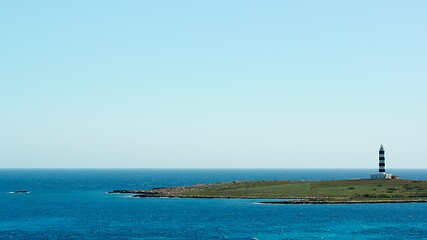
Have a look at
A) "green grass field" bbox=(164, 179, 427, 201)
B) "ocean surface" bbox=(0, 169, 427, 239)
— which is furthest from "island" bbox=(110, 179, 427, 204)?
"ocean surface" bbox=(0, 169, 427, 239)

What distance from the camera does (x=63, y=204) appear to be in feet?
515

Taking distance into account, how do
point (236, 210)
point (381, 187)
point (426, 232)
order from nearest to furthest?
point (426, 232)
point (236, 210)
point (381, 187)

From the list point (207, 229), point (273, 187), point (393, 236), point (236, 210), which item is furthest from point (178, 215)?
point (273, 187)

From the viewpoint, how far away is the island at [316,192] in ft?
499

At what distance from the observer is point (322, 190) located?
554ft

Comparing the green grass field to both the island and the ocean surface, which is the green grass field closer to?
the island

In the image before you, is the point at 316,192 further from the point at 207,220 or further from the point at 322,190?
the point at 207,220

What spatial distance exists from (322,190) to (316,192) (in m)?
4.18

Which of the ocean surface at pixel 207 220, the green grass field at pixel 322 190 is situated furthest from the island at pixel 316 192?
the ocean surface at pixel 207 220

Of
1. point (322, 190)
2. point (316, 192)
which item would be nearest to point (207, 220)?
point (316, 192)

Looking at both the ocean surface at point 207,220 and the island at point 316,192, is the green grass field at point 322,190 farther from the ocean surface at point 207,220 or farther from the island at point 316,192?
the ocean surface at point 207,220

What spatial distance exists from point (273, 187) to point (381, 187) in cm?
2956

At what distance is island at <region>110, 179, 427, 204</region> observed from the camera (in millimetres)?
152125

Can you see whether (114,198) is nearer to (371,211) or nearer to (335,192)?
(335,192)
